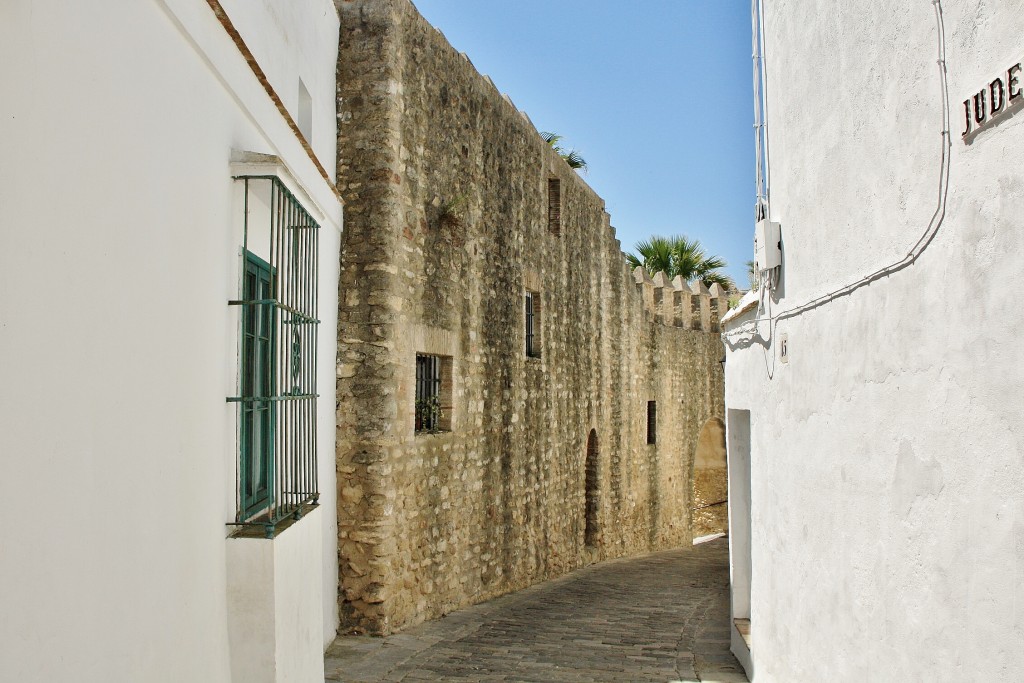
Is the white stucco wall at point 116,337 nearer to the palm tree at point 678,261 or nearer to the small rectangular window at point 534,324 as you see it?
the small rectangular window at point 534,324

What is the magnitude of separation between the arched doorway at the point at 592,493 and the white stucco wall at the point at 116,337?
34.4 feet

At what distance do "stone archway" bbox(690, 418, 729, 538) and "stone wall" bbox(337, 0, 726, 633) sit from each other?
9.00 meters

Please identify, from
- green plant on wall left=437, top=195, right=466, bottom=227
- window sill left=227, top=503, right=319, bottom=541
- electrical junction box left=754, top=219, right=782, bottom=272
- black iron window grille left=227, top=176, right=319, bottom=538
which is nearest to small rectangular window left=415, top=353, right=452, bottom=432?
green plant on wall left=437, top=195, right=466, bottom=227

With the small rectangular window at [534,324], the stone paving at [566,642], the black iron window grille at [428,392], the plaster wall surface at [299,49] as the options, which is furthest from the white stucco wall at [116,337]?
the small rectangular window at [534,324]

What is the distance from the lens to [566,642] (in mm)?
7766

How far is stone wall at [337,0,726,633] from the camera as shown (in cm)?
704

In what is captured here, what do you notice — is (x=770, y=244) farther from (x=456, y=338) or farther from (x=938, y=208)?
(x=456, y=338)

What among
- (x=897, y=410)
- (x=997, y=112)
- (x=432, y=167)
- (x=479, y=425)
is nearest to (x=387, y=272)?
(x=432, y=167)

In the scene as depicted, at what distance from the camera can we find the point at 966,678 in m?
2.77

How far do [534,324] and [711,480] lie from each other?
14.0m

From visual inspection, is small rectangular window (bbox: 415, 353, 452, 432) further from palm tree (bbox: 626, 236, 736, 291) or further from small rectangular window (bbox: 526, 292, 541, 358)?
palm tree (bbox: 626, 236, 736, 291)

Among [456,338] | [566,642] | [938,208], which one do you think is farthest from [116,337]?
[566,642]

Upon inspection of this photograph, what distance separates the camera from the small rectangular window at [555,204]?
12.1m

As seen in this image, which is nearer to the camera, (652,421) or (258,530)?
(258,530)
